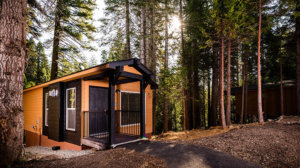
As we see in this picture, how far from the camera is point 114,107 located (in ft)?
16.6

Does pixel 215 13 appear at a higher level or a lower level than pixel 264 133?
higher

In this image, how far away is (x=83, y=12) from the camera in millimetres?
12312

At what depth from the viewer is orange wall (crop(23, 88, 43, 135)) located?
9.65m

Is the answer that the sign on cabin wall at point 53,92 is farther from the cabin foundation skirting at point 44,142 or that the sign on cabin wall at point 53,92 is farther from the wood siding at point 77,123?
the cabin foundation skirting at point 44,142

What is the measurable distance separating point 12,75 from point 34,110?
9.20 meters

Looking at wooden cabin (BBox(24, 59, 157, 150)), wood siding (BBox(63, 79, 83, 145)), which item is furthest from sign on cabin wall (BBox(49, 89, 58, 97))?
wood siding (BBox(63, 79, 83, 145))

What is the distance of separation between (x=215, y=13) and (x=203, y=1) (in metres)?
5.05

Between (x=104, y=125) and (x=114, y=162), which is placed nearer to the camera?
(x=114, y=162)

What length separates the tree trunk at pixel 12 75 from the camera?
283 cm

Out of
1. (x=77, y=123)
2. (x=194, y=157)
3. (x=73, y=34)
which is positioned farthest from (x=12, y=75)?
(x=73, y=34)

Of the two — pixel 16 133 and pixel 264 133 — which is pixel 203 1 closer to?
pixel 264 133

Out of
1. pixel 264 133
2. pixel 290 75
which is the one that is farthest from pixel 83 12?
pixel 290 75

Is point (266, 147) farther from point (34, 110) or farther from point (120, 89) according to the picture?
point (34, 110)

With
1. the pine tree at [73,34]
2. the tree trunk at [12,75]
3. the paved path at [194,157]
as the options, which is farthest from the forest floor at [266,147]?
the pine tree at [73,34]
